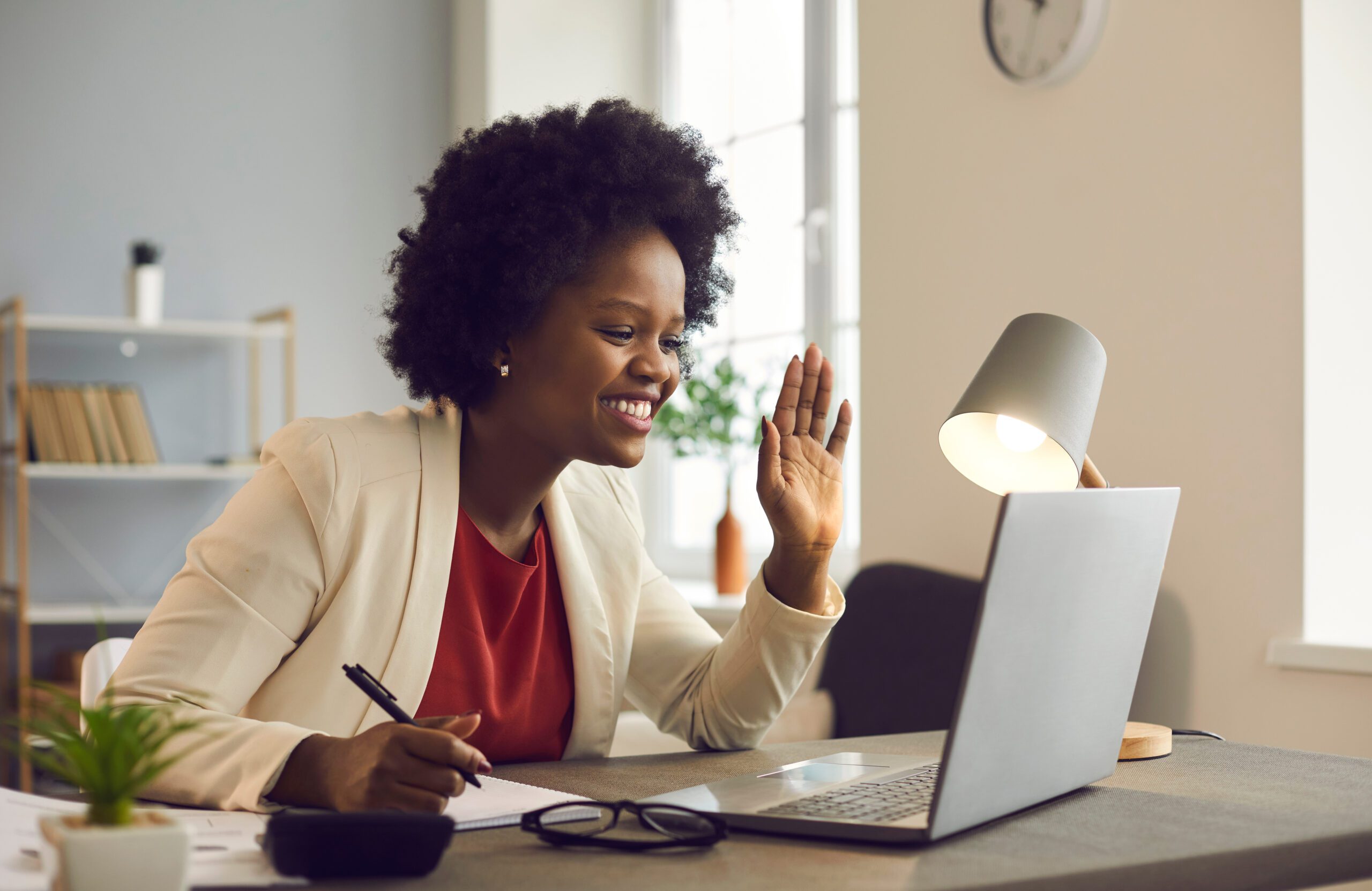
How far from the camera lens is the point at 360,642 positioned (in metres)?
1.21

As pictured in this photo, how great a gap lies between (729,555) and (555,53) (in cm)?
198

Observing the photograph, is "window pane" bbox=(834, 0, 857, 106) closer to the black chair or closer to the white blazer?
the black chair

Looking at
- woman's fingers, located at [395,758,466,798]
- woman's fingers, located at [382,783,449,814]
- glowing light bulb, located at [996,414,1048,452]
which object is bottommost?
woman's fingers, located at [382,783,449,814]

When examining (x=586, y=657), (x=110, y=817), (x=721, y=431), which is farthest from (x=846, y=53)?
(x=110, y=817)

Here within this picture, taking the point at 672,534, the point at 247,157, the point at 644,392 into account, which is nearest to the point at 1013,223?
the point at 644,392

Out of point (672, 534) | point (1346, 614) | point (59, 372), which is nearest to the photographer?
point (1346, 614)

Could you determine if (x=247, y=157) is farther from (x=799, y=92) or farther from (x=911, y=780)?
(x=911, y=780)

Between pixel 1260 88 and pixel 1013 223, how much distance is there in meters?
0.53

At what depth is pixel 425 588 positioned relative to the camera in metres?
1.24

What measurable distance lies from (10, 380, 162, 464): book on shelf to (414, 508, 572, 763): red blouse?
266 cm

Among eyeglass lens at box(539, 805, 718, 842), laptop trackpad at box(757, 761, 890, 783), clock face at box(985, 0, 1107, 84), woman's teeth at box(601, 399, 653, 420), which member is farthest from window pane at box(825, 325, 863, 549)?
eyeglass lens at box(539, 805, 718, 842)

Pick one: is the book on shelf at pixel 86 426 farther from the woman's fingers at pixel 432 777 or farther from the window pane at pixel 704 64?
the woman's fingers at pixel 432 777

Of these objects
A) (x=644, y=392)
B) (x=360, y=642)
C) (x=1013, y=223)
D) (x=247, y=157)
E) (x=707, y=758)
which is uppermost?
(x=247, y=157)

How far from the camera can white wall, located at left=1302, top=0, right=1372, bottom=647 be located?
1.85 m
